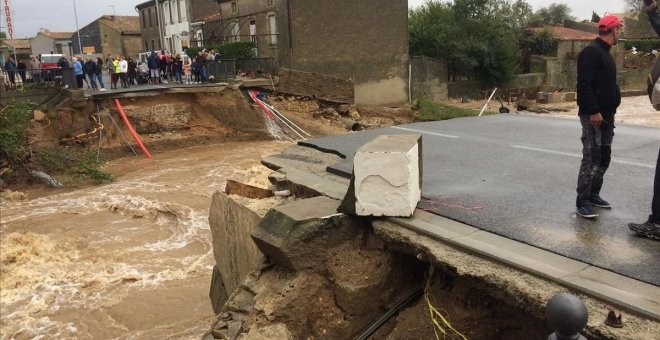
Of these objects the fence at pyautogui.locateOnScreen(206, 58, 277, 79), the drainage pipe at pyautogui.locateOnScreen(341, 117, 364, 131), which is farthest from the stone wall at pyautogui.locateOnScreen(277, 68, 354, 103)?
the drainage pipe at pyautogui.locateOnScreen(341, 117, 364, 131)

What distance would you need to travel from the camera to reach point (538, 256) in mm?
4152

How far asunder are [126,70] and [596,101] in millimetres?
23891

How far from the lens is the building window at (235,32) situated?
30384 mm

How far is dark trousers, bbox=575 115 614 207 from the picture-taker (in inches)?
194

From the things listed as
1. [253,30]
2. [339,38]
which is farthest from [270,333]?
[253,30]

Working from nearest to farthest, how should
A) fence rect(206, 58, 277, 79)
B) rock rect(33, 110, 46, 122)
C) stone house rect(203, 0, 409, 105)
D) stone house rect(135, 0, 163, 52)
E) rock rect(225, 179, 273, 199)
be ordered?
rock rect(225, 179, 273, 199), rock rect(33, 110, 46, 122), fence rect(206, 58, 277, 79), stone house rect(203, 0, 409, 105), stone house rect(135, 0, 163, 52)

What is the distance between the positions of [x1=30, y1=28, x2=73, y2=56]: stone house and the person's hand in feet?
226

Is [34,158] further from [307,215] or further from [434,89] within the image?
[434,89]

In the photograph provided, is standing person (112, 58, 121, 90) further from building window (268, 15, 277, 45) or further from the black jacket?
the black jacket

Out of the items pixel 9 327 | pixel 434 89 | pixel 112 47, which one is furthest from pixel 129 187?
pixel 112 47

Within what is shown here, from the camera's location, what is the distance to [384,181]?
15.9 ft

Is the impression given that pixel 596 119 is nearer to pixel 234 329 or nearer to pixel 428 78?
pixel 234 329

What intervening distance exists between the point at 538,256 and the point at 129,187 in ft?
54.1

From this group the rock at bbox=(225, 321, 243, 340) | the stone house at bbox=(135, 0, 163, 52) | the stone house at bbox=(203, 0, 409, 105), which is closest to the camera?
the rock at bbox=(225, 321, 243, 340)
